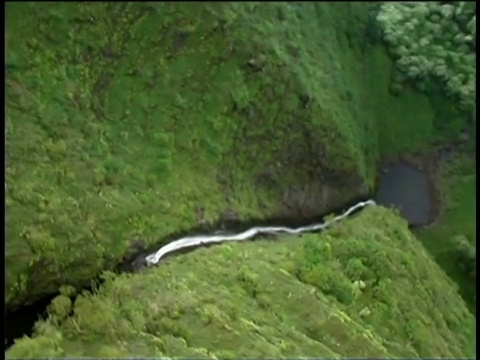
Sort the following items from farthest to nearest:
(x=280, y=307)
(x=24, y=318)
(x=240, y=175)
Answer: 1. (x=240, y=175)
2. (x=280, y=307)
3. (x=24, y=318)

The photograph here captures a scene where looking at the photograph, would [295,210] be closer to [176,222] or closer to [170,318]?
[176,222]

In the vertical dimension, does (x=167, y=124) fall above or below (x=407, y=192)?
above

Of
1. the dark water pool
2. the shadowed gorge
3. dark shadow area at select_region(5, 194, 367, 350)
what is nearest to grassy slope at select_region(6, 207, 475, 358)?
the shadowed gorge

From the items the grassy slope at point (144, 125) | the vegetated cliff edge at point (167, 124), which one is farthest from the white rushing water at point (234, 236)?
the grassy slope at point (144, 125)

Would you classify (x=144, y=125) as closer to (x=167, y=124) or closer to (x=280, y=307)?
(x=167, y=124)

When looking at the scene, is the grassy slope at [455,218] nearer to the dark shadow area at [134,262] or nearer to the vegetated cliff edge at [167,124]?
the vegetated cliff edge at [167,124]

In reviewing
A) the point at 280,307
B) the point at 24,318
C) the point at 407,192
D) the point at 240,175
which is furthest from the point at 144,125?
the point at 407,192
